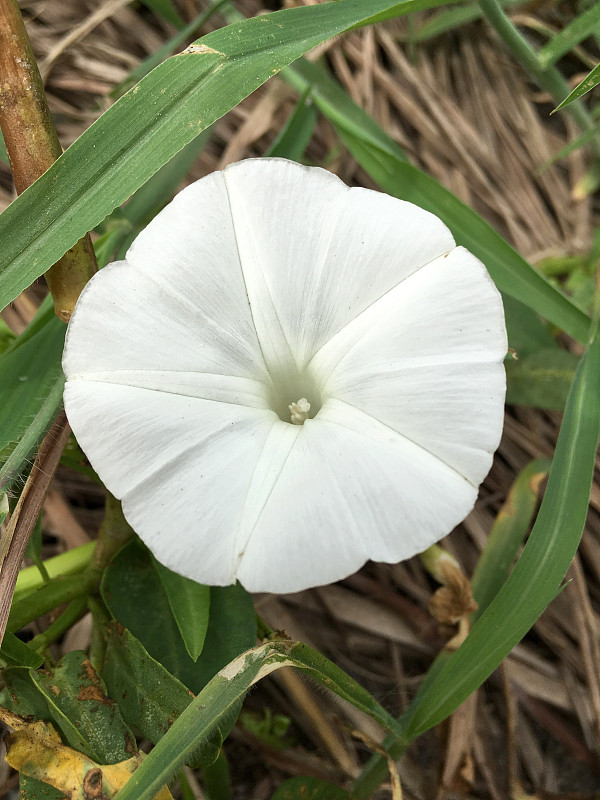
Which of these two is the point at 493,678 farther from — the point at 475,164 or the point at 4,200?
the point at 4,200

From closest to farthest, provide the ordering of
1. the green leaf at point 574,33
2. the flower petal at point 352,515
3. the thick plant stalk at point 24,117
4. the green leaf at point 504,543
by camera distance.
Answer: the flower petal at point 352,515 → the thick plant stalk at point 24,117 → the green leaf at point 574,33 → the green leaf at point 504,543

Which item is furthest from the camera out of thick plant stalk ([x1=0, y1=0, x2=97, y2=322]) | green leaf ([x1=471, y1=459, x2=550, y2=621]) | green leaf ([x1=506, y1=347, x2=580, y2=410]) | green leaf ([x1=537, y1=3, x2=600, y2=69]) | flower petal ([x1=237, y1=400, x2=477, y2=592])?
green leaf ([x1=506, y1=347, x2=580, y2=410])

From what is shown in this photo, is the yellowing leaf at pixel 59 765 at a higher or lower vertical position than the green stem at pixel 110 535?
lower

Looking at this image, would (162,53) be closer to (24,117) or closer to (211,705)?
(24,117)

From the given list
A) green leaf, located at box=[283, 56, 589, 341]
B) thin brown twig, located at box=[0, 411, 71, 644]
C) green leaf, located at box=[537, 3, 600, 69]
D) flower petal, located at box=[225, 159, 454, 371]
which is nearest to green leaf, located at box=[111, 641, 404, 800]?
thin brown twig, located at box=[0, 411, 71, 644]

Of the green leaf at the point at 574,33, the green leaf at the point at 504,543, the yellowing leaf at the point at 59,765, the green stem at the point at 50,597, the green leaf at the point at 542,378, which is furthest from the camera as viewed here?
the green leaf at the point at 542,378

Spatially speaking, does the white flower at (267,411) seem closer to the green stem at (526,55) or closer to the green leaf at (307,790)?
the green leaf at (307,790)

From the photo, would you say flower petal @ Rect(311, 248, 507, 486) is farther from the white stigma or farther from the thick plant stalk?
the thick plant stalk

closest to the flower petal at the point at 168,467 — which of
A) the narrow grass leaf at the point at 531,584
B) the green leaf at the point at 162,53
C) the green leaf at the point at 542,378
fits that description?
the narrow grass leaf at the point at 531,584
